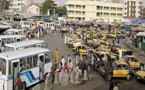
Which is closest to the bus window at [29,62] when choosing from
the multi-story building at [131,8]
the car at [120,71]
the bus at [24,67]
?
the bus at [24,67]

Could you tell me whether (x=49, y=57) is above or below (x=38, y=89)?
above

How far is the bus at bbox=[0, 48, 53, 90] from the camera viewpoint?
45.6 ft

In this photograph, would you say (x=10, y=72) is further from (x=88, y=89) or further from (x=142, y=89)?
(x=142, y=89)

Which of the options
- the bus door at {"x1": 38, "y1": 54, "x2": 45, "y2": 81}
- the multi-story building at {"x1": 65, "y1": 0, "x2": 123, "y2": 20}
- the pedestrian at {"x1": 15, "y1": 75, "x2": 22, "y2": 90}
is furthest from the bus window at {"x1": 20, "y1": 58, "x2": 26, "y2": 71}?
the multi-story building at {"x1": 65, "y1": 0, "x2": 123, "y2": 20}

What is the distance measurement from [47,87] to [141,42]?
76.8ft

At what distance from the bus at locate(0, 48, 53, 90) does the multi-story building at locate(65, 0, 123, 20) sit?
276 ft

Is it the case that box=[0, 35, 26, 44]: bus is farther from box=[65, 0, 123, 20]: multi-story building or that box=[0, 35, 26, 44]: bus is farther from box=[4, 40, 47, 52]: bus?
box=[65, 0, 123, 20]: multi-story building

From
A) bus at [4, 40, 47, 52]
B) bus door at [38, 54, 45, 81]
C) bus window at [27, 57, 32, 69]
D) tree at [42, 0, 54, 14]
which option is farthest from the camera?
tree at [42, 0, 54, 14]

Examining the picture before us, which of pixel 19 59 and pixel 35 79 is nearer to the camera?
pixel 19 59

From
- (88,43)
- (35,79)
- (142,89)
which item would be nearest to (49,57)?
(35,79)

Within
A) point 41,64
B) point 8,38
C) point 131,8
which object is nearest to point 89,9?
point 131,8

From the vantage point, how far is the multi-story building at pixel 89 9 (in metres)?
101

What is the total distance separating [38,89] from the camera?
14727mm

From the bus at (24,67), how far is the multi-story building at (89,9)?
8409 cm
